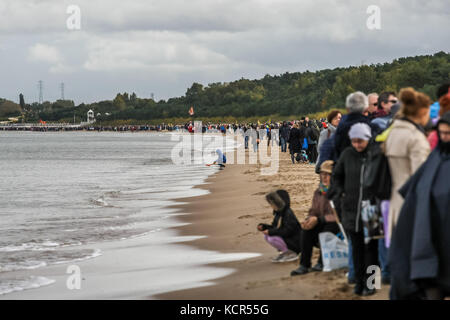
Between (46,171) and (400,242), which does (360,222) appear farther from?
(46,171)

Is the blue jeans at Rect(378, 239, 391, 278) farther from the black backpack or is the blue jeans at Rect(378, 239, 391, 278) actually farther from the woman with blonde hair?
the woman with blonde hair

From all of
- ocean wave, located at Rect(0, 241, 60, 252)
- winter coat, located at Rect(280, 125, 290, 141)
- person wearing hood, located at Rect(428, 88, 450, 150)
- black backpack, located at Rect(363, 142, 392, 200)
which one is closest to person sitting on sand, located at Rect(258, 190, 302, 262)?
black backpack, located at Rect(363, 142, 392, 200)

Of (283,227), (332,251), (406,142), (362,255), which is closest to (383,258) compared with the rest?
(362,255)

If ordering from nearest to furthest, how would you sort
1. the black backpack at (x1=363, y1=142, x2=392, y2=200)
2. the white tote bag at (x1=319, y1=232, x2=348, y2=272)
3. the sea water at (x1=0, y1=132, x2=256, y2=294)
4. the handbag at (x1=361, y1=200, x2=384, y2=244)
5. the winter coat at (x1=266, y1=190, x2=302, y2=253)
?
the black backpack at (x1=363, y1=142, x2=392, y2=200)
the handbag at (x1=361, y1=200, x2=384, y2=244)
the white tote bag at (x1=319, y1=232, x2=348, y2=272)
the winter coat at (x1=266, y1=190, x2=302, y2=253)
the sea water at (x1=0, y1=132, x2=256, y2=294)

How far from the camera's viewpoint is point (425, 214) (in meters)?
5.12

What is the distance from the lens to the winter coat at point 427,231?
508 centimetres

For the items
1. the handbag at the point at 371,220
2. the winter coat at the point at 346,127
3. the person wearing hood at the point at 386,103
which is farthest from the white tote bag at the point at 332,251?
the person wearing hood at the point at 386,103

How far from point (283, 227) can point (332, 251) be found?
96cm

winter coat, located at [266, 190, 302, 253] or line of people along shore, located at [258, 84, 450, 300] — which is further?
winter coat, located at [266, 190, 302, 253]

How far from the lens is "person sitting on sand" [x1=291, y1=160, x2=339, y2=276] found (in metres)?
8.05

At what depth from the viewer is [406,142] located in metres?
5.93
